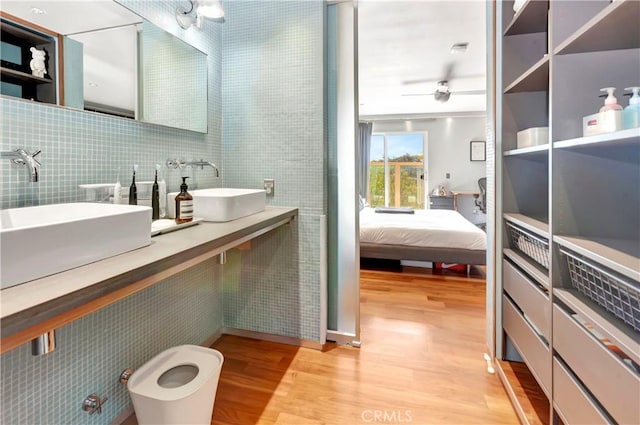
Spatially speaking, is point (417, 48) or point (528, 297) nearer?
point (528, 297)

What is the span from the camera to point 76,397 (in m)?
1.29

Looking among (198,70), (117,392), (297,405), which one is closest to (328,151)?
(198,70)

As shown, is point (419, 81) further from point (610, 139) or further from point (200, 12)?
point (610, 139)

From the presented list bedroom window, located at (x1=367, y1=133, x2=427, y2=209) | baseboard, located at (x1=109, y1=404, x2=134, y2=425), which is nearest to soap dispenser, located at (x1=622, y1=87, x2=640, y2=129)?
baseboard, located at (x1=109, y1=404, x2=134, y2=425)

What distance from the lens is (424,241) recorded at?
3.73m

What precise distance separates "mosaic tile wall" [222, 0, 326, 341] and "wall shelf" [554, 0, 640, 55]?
1.29 m

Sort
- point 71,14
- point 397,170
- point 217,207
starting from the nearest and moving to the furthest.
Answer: point 71,14
point 217,207
point 397,170

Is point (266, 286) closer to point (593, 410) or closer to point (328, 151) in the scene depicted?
point (328, 151)

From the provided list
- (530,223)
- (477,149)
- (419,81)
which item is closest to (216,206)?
(530,223)

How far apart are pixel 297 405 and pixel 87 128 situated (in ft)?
5.14

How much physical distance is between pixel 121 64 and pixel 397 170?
5888 mm

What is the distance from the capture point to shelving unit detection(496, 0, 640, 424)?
0.89m

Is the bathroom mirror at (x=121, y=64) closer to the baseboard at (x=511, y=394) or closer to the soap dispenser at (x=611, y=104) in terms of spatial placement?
the soap dispenser at (x=611, y=104)

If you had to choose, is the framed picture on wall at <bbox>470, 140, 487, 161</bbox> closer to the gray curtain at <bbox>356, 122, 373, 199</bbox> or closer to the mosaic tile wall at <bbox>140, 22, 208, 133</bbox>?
the gray curtain at <bbox>356, 122, 373, 199</bbox>
